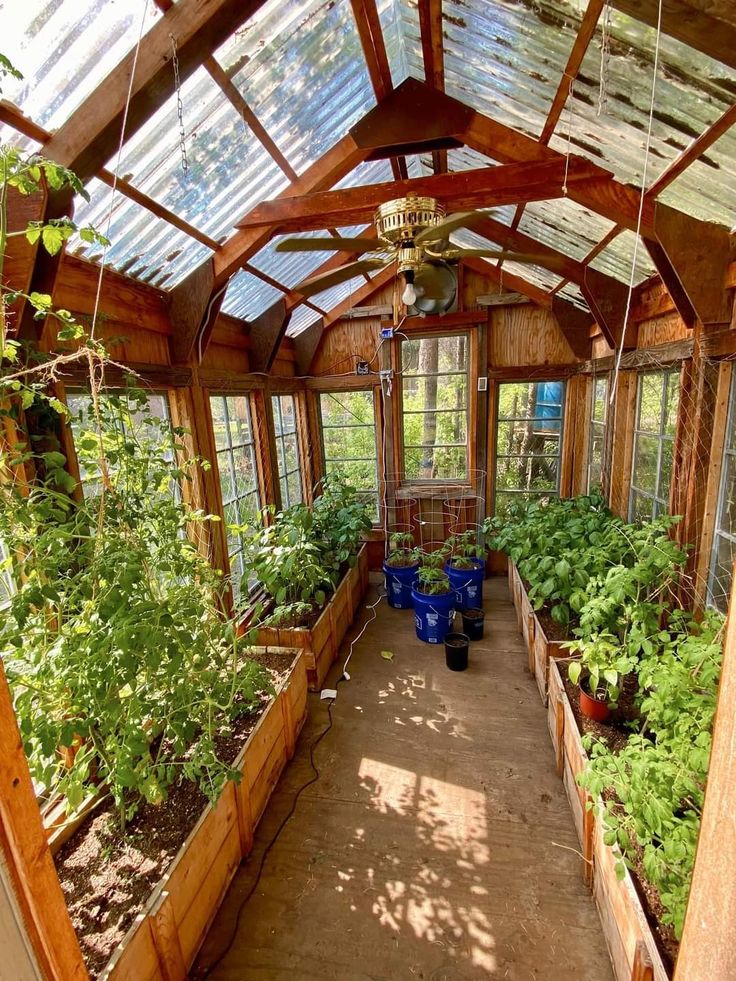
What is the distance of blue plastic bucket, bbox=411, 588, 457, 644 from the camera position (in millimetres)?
3754

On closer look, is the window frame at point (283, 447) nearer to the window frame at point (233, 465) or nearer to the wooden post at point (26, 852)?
the window frame at point (233, 465)

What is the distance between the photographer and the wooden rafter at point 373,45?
1.78 metres

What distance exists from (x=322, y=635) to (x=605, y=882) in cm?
217

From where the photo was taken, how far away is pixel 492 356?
15.6 feet

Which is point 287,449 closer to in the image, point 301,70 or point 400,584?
point 400,584

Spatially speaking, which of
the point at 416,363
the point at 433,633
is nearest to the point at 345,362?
the point at 416,363

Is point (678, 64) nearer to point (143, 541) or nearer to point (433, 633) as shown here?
point (143, 541)

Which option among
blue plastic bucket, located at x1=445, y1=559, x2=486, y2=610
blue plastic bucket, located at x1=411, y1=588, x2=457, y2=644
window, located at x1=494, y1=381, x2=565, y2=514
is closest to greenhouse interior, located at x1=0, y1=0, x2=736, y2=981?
blue plastic bucket, located at x1=411, y1=588, x2=457, y2=644

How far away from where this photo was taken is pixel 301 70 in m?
1.97

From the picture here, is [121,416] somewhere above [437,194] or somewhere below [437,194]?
below

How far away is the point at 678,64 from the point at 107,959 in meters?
3.43

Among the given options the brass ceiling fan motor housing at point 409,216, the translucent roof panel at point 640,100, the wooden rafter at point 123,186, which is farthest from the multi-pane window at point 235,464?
the translucent roof panel at point 640,100

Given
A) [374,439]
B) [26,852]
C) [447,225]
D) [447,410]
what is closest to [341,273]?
[447,225]

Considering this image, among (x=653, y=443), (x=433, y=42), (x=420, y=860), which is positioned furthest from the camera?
(x=653, y=443)
